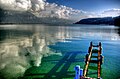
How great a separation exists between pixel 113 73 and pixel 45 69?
7845mm

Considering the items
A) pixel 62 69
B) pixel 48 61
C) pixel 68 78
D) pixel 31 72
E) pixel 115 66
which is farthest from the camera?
pixel 48 61

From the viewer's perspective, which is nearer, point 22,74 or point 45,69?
point 22,74

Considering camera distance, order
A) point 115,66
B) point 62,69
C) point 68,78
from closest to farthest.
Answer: point 68,78, point 62,69, point 115,66

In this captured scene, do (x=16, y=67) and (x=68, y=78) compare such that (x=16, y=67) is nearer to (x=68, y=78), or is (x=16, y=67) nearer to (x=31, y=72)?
(x=31, y=72)

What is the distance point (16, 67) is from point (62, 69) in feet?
18.5

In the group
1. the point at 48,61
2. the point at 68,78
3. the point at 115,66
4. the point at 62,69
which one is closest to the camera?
the point at 68,78

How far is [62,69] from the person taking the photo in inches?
907

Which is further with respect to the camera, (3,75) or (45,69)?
(45,69)

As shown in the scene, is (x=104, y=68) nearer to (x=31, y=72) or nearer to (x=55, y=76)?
(x=55, y=76)

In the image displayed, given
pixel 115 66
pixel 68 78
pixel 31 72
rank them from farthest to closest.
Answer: pixel 115 66 → pixel 31 72 → pixel 68 78

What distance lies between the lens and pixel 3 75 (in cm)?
2028

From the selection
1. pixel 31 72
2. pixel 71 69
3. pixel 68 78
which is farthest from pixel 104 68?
pixel 31 72

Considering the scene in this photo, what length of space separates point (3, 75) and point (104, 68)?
39.4ft

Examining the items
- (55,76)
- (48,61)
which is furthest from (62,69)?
(48,61)
